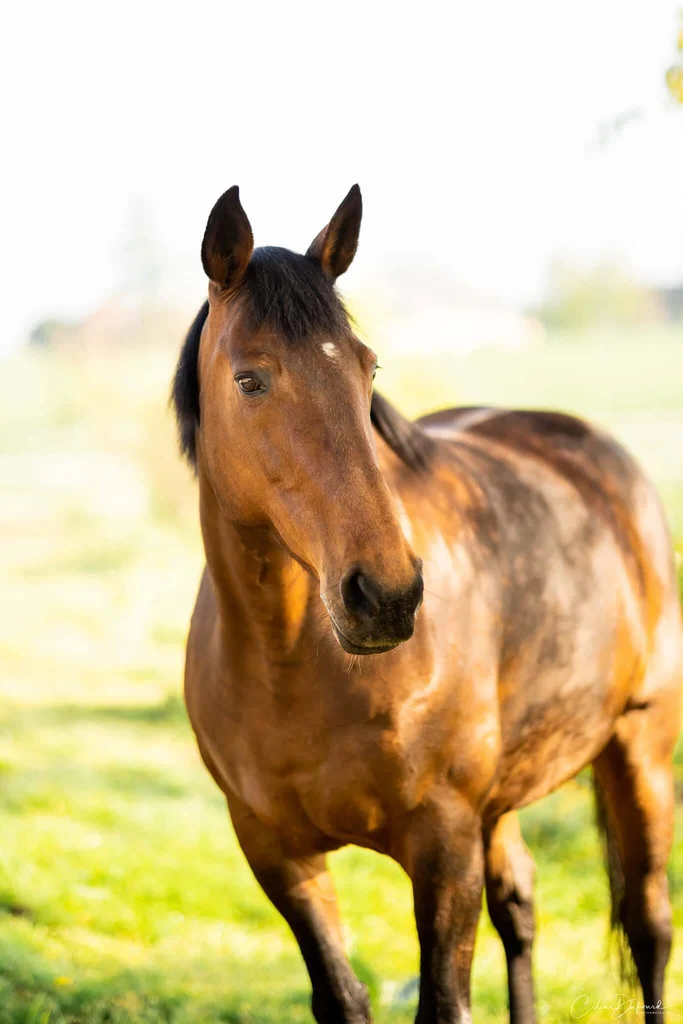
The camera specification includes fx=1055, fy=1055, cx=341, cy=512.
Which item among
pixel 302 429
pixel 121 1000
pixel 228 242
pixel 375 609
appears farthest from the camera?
pixel 121 1000

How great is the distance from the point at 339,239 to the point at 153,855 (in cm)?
404

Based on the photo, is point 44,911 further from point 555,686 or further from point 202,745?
point 555,686

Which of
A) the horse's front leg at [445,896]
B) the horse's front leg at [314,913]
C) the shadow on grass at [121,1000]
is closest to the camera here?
the horse's front leg at [445,896]

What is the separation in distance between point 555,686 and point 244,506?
1234 mm

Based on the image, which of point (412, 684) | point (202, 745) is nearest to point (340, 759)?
point (412, 684)

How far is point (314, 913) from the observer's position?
2861 mm

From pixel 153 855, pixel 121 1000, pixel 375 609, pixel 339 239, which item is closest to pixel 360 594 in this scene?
pixel 375 609

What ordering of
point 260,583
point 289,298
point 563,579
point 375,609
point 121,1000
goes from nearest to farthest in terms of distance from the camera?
point 375,609 → point 289,298 → point 260,583 → point 563,579 → point 121,1000

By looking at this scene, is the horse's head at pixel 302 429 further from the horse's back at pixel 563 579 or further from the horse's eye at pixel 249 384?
the horse's back at pixel 563 579

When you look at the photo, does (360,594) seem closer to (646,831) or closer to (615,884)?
(646,831)

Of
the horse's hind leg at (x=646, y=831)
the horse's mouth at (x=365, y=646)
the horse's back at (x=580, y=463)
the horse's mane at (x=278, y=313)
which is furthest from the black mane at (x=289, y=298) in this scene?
the horse's hind leg at (x=646, y=831)

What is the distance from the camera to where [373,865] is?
19.7ft

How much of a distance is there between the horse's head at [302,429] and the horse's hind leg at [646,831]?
6.28 feet

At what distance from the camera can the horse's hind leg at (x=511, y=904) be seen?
12.3 ft
